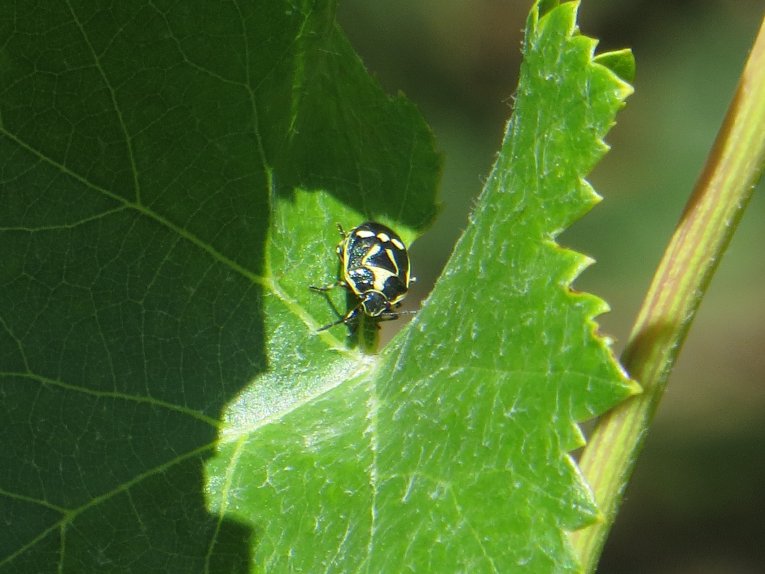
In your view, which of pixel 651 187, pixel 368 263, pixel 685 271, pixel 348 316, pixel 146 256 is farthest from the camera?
pixel 651 187

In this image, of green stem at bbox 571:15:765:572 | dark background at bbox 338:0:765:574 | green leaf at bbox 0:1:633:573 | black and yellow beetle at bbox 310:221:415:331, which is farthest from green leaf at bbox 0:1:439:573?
dark background at bbox 338:0:765:574

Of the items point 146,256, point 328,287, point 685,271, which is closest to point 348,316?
point 328,287

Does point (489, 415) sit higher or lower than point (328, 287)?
lower

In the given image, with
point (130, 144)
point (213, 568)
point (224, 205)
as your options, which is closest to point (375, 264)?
point (224, 205)

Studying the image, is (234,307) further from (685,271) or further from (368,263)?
(685,271)

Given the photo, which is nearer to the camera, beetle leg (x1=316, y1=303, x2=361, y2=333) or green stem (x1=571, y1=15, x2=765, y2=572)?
green stem (x1=571, y1=15, x2=765, y2=572)

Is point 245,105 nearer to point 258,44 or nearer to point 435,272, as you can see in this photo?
point 258,44

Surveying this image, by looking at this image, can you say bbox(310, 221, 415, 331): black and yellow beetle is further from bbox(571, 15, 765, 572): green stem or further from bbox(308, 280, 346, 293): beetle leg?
bbox(571, 15, 765, 572): green stem
